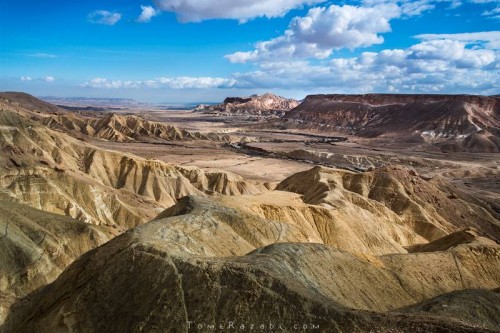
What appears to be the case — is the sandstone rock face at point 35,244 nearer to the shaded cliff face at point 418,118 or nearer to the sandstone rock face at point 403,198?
the sandstone rock face at point 403,198

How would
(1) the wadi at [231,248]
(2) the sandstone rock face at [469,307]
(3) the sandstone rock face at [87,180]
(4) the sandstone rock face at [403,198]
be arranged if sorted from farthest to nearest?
(4) the sandstone rock face at [403,198], (3) the sandstone rock face at [87,180], (2) the sandstone rock face at [469,307], (1) the wadi at [231,248]

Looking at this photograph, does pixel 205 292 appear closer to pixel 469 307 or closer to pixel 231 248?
pixel 231 248

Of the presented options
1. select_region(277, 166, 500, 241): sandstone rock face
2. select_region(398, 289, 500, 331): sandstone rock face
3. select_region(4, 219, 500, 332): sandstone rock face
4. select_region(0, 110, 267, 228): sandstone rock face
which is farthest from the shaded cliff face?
select_region(4, 219, 500, 332): sandstone rock face

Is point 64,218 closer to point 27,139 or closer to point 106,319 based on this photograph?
point 106,319

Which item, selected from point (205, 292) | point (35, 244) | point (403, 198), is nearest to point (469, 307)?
point (205, 292)

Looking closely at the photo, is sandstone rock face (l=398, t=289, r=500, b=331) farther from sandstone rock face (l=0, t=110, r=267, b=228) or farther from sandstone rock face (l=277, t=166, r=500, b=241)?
sandstone rock face (l=0, t=110, r=267, b=228)

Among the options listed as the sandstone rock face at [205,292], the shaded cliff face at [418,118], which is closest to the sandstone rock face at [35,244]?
the sandstone rock face at [205,292]

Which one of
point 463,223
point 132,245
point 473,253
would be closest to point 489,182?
point 463,223
